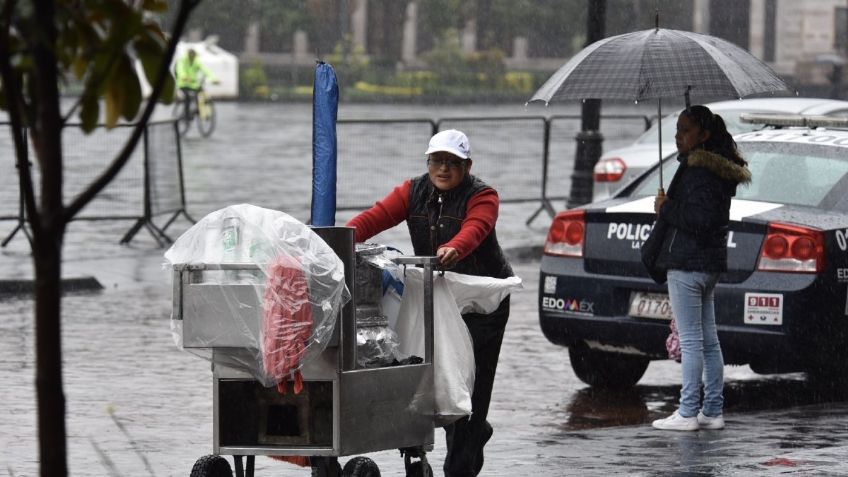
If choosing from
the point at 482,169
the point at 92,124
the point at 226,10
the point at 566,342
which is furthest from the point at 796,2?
the point at 92,124

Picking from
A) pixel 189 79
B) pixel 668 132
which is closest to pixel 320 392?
pixel 668 132

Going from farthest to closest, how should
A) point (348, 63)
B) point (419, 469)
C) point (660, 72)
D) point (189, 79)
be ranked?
point (348, 63) → point (189, 79) → point (660, 72) → point (419, 469)

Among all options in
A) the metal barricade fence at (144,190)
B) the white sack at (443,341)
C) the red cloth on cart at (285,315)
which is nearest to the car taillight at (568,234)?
the white sack at (443,341)

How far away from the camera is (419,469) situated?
6.40m

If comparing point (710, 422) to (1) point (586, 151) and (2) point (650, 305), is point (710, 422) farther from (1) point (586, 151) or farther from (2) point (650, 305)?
(1) point (586, 151)

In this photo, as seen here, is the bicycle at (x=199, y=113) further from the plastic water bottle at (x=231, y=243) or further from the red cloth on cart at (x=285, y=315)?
the red cloth on cart at (x=285, y=315)

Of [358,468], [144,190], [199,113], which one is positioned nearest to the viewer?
[358,468]

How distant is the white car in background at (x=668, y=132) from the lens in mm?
15836

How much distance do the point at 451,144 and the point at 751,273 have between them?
2.77 m

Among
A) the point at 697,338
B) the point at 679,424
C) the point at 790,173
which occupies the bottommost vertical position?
the point at 679,424

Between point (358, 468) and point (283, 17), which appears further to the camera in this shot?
point (283, 17)

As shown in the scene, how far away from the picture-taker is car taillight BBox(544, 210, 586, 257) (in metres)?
9.35

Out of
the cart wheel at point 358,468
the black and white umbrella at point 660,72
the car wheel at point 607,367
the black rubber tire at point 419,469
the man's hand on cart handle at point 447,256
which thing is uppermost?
the black and white umbrella at point 660,72

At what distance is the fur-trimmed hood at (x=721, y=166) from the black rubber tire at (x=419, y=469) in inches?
91.1
